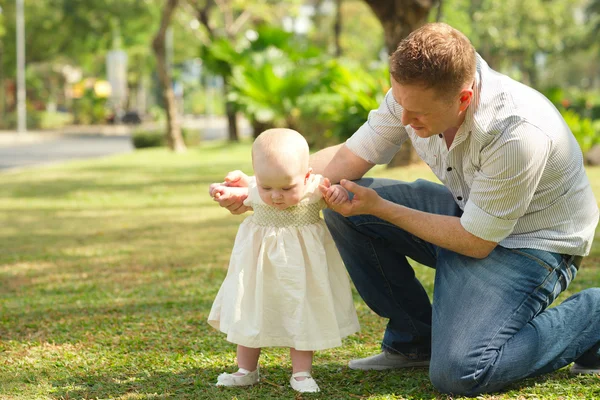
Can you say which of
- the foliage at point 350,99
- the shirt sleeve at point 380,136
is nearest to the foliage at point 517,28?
the foliage at point 350,99

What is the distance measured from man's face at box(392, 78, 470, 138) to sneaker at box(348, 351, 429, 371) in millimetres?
1019

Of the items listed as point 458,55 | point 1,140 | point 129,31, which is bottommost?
point 1,140

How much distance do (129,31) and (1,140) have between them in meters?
15.4

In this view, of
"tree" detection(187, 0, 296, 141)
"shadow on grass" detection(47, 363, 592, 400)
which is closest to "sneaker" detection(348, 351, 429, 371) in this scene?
"shadow on grass" detection(47, 363, 592, 400)

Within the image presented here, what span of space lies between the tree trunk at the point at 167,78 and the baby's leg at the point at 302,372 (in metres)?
16.4

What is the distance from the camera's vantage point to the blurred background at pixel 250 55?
14992mm

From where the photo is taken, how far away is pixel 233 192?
3275 millimetres

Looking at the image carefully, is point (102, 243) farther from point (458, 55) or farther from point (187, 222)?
point (458, 55)

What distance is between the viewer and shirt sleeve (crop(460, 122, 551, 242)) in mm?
2891

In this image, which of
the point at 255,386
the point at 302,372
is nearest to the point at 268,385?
the point at 255,386

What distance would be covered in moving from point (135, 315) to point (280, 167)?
1.90 meters

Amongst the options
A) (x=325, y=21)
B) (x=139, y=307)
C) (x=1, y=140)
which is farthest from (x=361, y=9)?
(x=139, y=307)

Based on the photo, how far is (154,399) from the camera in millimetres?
3100

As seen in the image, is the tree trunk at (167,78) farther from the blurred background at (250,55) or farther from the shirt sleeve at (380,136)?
the shirt sleeve at (380,136)
